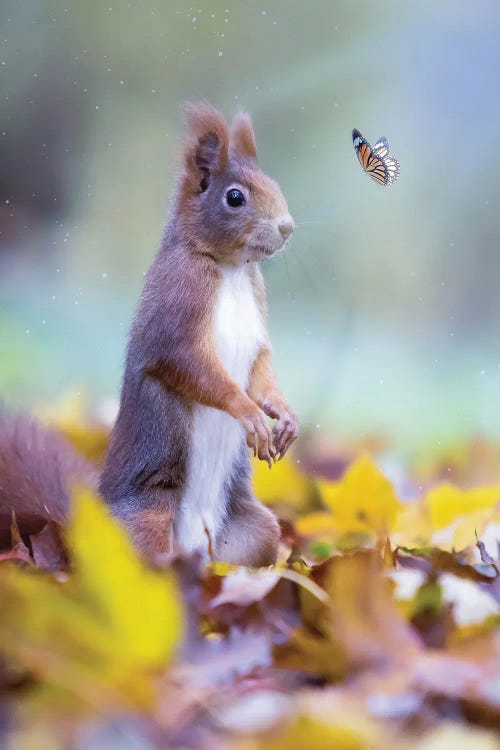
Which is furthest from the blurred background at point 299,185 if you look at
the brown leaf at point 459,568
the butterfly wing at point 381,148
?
the brown leaf at point 459,568

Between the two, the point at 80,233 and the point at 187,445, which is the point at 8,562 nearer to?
the point at 187,445

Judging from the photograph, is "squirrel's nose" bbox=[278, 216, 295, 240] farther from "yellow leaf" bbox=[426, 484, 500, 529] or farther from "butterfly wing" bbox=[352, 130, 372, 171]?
"yellow leaf" bbox=[426, 484, 500, 529]

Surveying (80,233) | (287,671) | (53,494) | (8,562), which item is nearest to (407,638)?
(287,671)

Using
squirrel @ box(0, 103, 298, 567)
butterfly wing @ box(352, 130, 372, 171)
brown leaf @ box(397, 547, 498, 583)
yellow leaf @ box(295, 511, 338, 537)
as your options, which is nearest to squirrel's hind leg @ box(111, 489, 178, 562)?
squirrel @ box(0, 103, 298, 567)

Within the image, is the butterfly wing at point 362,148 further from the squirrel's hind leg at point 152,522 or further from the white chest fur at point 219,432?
the squirrel's hind leg at point 152,522

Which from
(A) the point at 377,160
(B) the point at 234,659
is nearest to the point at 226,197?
(A) the point at 377,160

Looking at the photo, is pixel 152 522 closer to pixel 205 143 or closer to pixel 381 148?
pixel 205 143
